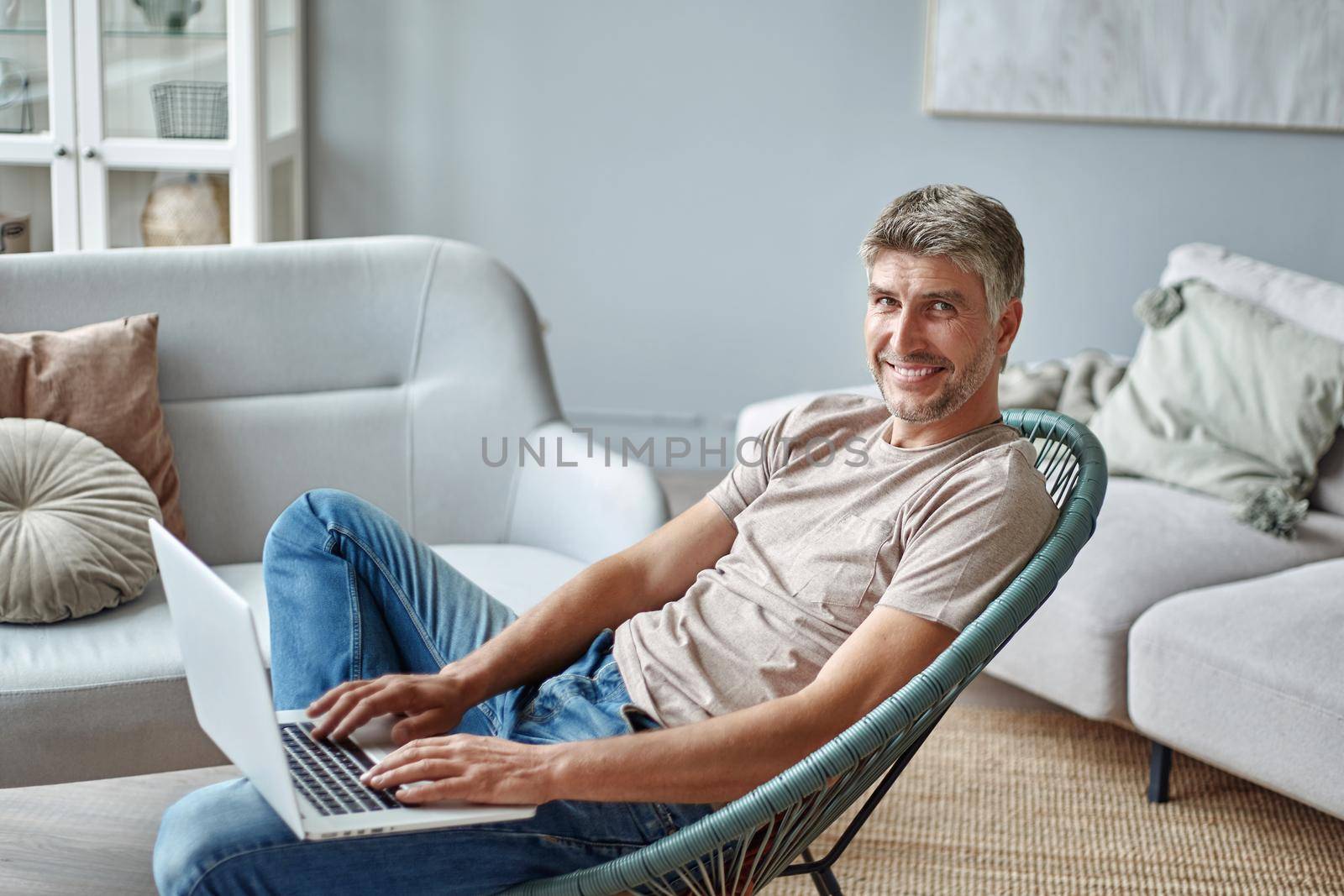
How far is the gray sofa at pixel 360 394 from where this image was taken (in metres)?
2.20

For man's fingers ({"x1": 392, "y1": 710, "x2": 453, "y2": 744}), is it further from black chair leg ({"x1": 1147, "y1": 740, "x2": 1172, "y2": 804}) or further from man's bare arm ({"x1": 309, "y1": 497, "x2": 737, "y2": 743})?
black chair leg ({"x1": 1147, "y1": 740, "x2": 1172, "y2": 804})

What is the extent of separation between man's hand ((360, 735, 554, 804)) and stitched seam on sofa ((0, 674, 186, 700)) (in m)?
0.64

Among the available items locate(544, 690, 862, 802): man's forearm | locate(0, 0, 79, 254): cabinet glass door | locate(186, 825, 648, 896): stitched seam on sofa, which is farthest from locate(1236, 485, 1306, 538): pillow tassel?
locate(0, 0, 79, 254): cabinet glass door

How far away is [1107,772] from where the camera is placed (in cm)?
238

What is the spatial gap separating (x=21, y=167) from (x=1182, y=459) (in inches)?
110

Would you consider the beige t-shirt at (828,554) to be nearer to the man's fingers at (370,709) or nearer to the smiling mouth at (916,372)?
the smiling mouth at (916,372)

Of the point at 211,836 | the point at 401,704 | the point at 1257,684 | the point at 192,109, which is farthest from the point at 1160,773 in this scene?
the point at 192,109

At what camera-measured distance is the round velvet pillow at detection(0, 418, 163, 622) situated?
184cm

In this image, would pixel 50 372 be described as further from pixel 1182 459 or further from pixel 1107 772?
pixel 1182 459

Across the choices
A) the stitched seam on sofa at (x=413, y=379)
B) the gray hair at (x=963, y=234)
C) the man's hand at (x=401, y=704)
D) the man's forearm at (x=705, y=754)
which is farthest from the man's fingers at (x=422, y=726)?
the stitched seam on sofa at (x=413, y=379)

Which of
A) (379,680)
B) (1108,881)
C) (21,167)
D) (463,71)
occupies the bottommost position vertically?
(1108,881)

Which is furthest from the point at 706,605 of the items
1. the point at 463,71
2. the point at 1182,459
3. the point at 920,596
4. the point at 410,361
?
the point at 463,71

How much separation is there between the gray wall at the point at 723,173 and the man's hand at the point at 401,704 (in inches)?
103

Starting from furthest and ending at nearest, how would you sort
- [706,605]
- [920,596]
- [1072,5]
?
[1072,5]
[706,605]
[920,596]
